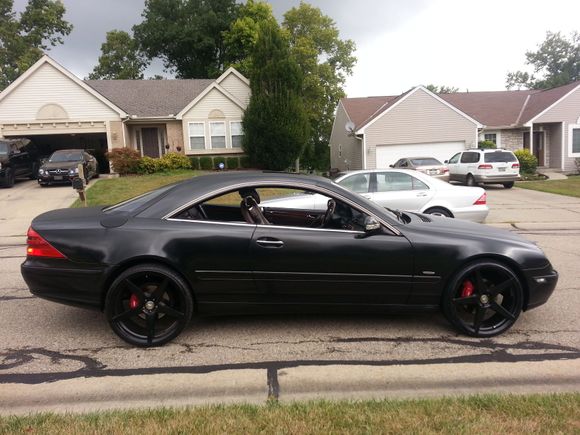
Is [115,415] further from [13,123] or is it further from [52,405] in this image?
[13,123]

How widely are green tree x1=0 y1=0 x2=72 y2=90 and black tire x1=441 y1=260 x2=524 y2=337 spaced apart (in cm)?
4993

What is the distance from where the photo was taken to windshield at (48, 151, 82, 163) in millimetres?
20094

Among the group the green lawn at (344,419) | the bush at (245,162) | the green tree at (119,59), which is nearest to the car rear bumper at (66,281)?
the green lawn at (344,419)

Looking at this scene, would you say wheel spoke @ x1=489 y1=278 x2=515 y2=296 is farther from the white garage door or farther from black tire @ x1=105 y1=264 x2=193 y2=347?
the white garage door

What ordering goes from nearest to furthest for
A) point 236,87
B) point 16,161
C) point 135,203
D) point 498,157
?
point 135,203 → point 498,157 → point 16,161 → point 236,87

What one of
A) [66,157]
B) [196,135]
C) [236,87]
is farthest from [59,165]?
[236,87]

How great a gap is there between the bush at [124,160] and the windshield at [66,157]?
2079 mm

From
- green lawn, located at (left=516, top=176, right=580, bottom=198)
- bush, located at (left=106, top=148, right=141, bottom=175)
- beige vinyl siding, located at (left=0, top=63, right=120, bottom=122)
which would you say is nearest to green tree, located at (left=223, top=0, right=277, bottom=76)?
beige vinyl siding, located at (left=0, top=63, right=120, bottom=122)

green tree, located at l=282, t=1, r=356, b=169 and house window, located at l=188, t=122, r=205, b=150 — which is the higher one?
green tree, located at l=282, t=1, r=356, b=169

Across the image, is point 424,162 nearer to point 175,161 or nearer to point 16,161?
point 175,161

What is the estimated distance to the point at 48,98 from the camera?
2322 centimetres

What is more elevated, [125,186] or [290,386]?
[125,186]

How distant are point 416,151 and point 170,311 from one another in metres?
23.4

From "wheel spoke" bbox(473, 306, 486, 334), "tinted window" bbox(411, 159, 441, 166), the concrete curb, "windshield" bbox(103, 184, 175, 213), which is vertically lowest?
the concrete curb
